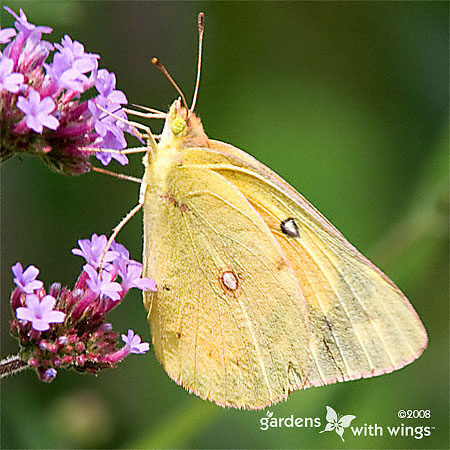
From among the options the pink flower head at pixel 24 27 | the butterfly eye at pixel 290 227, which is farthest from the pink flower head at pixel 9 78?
the butterfly eye at pixel 290 227

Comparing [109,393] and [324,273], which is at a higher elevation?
[324,273]

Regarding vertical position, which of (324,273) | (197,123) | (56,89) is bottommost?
(324,273)

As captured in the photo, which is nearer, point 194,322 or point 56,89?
point 56,89

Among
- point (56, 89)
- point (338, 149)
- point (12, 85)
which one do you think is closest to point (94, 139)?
point (56, 89)

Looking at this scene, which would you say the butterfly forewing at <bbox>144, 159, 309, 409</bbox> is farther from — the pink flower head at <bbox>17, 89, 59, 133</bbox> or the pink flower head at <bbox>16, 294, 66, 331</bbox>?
the pink flower head at <bbox>17, 89, 59, 133</bbox>

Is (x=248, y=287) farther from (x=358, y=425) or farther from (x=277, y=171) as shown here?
(x=277, y=171)

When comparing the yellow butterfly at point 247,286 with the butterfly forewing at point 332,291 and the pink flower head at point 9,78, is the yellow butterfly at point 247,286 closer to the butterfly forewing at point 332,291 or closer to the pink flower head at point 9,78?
the butterfly forewing at point 332,291

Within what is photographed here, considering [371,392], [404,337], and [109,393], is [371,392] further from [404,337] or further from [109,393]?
[109,393]
